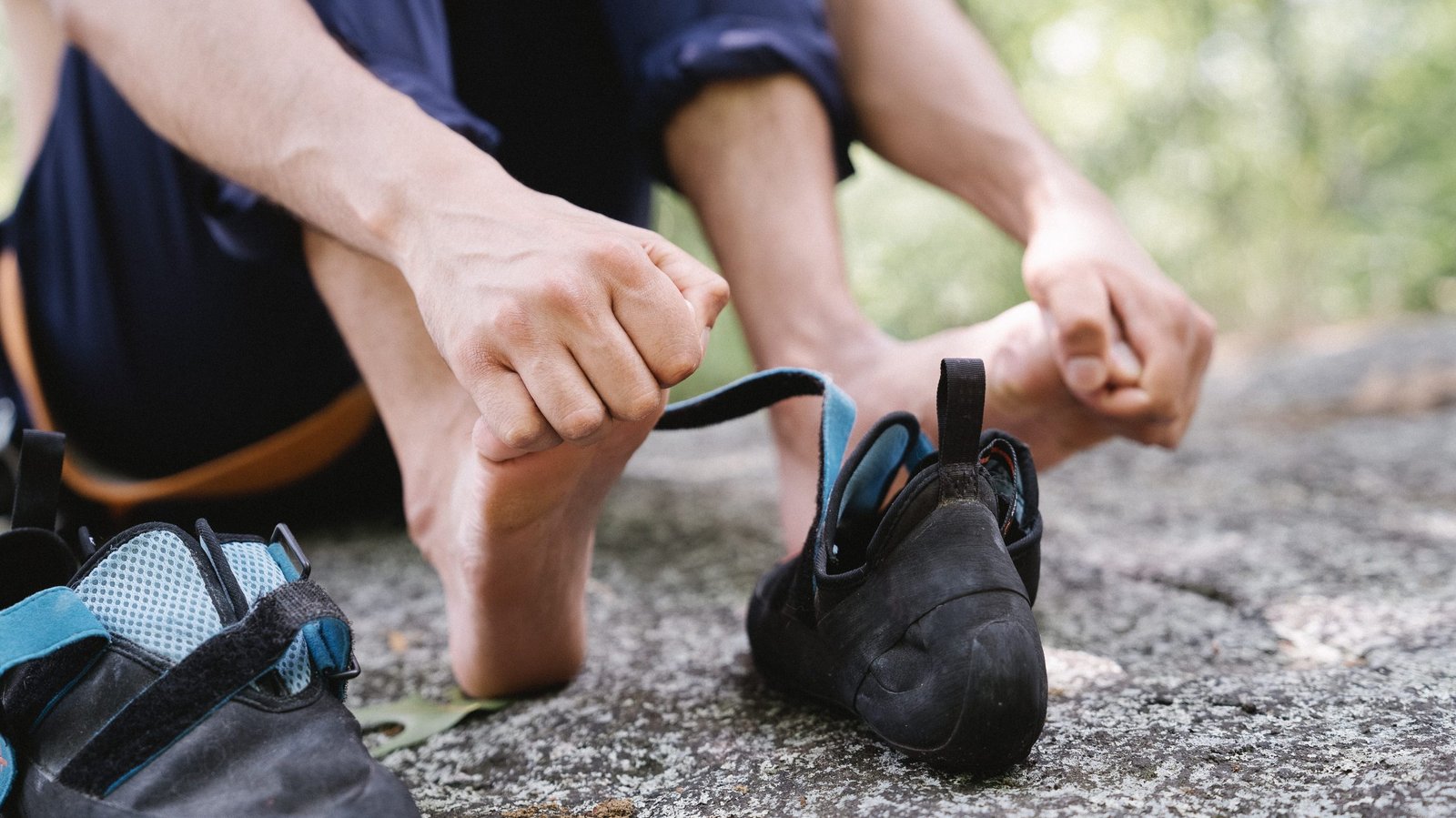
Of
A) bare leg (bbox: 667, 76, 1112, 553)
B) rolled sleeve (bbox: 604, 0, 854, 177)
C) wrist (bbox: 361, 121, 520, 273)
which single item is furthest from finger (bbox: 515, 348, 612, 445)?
rolled sleeve (bbox: 604, 0, 854, 177)

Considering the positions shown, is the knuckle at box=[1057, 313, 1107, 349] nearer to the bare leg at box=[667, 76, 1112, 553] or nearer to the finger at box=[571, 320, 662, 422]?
the bare leg at box=[667, 76, 1112, 553]

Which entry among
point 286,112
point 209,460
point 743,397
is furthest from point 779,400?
point 209,460

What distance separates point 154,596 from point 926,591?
1.31 ft

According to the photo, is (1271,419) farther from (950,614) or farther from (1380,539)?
(950,614)

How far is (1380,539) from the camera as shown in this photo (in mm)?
1087

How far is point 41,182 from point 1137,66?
5620mm

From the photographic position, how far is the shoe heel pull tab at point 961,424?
0.57 m

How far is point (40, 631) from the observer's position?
507mm

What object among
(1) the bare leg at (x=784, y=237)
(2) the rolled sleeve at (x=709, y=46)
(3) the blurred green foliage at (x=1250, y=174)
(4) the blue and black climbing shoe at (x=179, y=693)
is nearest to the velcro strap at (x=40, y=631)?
(4) the blue and black climbing shoe at (x=179, y=693)

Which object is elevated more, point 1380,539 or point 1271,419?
point 1380,539

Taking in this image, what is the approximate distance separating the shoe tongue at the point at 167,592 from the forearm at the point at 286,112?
22cm

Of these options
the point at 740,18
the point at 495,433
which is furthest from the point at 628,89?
the point at 495,433

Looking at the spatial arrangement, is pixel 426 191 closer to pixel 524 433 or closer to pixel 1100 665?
pixel 524 433

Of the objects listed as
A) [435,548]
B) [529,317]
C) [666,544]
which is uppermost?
[529,317]
